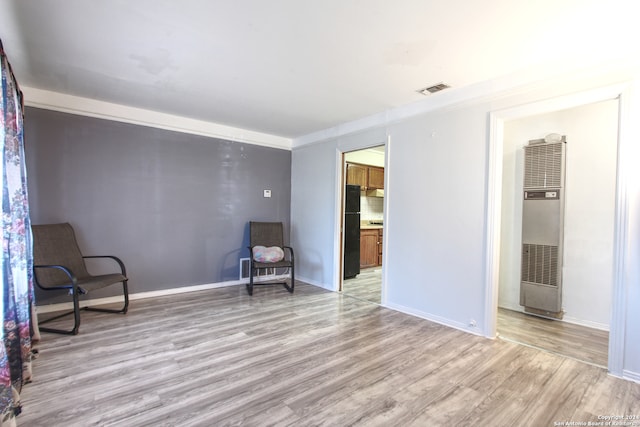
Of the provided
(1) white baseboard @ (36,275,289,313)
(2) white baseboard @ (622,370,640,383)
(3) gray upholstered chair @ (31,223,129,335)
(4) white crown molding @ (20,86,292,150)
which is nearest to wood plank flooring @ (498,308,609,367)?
(2) white baseboard @ (622,370,640,383)

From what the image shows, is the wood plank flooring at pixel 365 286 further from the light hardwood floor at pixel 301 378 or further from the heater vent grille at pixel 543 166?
the heater vent grille at pixel 543 166

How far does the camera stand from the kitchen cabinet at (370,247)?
6.19 m

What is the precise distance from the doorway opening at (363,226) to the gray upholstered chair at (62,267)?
3091 mm

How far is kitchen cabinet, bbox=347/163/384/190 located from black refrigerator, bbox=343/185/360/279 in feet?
1.38

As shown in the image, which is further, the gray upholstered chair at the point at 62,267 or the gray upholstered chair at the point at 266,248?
the gray upholstered chair at the point at 266,248

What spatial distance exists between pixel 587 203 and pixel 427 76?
2293mm

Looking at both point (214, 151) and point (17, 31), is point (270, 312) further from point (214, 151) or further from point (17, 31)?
point (17, 31)

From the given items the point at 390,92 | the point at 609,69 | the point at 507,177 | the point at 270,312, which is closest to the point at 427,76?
the point at 390,92

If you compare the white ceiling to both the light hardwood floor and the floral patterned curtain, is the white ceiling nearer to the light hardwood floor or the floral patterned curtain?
the floral patterned curtain

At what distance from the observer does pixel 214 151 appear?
468 cm

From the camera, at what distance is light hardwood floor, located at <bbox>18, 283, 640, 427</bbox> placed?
1.82 meters

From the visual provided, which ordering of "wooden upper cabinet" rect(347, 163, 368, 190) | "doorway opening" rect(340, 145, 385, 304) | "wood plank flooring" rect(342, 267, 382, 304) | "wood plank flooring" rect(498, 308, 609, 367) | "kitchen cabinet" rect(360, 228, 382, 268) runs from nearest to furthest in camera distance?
"wood plank flooring" rect(498, 308, 609, 367)
"wood plank flooring" rect(342, 267, 382, 304)
"doorway opening" rect(340, 145, 385, 304)
"wooden upper cabinet" rect(347, 163, 368, 190)
"kitchen cabinet" rect(360, 228, 382, 268)

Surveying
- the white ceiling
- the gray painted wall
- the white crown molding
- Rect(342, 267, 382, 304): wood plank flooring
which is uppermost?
the white ceiling

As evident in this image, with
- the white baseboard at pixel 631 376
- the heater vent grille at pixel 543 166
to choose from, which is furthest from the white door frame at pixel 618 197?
the heater vent grille at pixel 543 166
